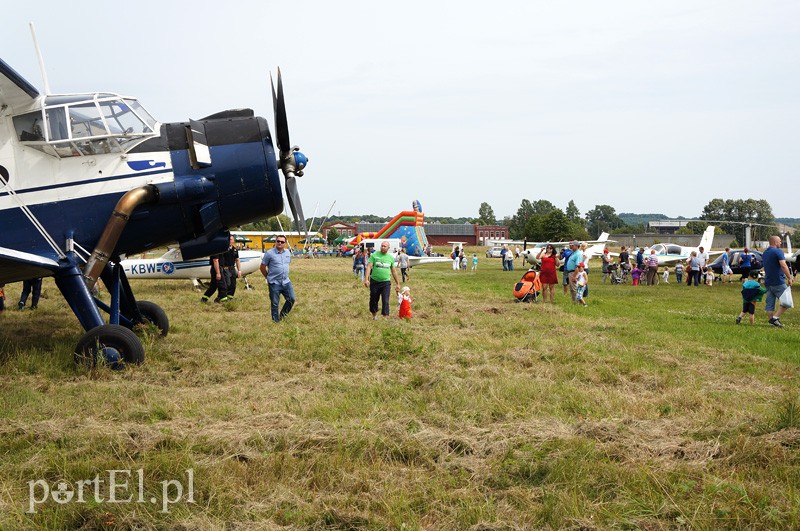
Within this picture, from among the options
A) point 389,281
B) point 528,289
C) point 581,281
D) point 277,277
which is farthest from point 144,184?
point 581,281

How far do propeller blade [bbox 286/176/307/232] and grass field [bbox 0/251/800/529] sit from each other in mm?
1822

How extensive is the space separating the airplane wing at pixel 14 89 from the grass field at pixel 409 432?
327cm

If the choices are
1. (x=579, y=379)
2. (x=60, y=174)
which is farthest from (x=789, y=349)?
(x=60, y=174)

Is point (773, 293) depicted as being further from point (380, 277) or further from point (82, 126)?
point (82, 126)

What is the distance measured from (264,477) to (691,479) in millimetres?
2859

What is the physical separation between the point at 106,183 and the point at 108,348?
2268mm

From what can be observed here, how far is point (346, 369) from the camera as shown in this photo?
8289 mm

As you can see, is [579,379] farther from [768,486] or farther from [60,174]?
[60,174]

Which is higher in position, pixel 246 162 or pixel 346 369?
pixel 246 162

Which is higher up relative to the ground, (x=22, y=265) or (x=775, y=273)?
(x=22, y=265)

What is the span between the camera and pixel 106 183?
8.84 metres

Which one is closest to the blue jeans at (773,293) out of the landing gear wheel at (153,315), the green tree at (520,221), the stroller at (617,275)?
the landing gear wheel at (153,315)

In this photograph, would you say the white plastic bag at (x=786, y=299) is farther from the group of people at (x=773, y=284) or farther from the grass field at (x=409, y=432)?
the grass field at (x=409, y=432)

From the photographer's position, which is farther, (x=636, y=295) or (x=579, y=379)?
(x=636, y=295)
